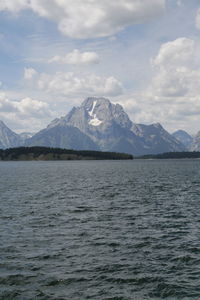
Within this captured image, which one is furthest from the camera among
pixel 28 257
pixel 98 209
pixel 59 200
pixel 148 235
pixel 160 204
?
pixel 59 200

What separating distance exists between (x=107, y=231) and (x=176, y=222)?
11609 millimetres

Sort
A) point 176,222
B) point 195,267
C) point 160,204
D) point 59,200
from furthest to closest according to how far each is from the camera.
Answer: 1. point 59,200
2. point 160,204
3. point 176,222
4. point 195,267

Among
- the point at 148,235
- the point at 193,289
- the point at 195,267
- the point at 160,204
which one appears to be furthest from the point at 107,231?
the point at 160,204

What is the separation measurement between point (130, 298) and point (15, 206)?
149ft

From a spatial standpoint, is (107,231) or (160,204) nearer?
(107,231)

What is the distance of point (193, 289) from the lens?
24328 millimetres

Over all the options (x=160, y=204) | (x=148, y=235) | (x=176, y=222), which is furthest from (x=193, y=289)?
(x=160, y=204)

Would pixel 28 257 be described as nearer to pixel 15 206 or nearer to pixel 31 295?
pixel 31 295

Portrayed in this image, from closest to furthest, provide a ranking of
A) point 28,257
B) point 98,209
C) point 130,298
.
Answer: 1. point 130,298
2. point 28,257
3. point 98,209

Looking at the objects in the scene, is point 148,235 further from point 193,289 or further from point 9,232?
point 9,232

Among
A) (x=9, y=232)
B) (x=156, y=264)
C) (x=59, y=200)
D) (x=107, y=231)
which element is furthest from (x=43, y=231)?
(x=59, y=200)

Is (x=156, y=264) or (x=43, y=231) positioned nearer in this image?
(x=156, y=264)

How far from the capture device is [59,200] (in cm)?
7231

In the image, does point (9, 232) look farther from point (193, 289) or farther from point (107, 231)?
point (193, 289)
